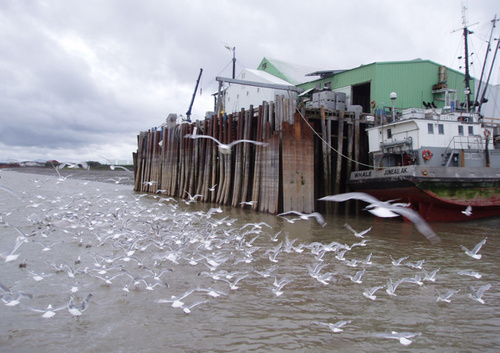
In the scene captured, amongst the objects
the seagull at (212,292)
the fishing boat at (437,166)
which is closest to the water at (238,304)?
the seagull at (212,292)

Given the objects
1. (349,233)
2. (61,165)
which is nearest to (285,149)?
(349,233)

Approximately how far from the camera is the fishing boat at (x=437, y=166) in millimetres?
17453

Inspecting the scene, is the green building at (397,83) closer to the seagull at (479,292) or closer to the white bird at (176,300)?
the seagull at (479,292)

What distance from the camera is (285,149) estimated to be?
58.3ft

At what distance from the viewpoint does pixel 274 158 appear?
60.0ft

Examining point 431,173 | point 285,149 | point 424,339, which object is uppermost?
point 285,149

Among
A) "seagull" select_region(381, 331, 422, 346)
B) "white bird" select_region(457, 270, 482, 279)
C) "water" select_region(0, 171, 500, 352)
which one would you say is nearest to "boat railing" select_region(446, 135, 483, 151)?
"water" select_region(0, 171, 500, 352)

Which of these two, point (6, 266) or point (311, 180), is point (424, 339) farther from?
point (311, 180)

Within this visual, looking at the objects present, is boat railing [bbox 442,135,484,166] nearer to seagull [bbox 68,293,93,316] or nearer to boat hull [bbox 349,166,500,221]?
boat hull [bbox 349,166,500,221]

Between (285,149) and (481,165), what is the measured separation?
9392 mm

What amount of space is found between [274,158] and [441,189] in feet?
24.1

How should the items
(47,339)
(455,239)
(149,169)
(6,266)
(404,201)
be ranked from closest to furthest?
(47,339) < (6,266) < (455,239) < (404,201) < (149,169)

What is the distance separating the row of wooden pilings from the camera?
17719 millimetres

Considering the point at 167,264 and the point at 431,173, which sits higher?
the point at 431,173
